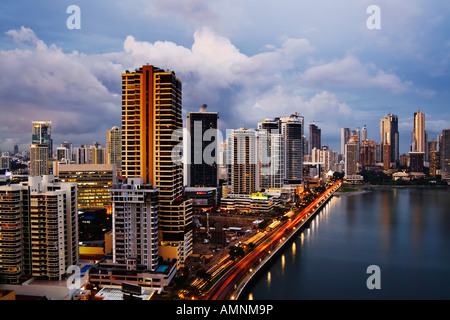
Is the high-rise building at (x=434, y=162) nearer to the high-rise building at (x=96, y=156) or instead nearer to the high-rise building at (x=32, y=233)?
the high-rise building at (x=96, y=156)

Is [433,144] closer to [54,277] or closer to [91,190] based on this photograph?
[91,190]

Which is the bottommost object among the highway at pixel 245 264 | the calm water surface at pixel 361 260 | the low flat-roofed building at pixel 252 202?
the calm water surface at pixel 361 260

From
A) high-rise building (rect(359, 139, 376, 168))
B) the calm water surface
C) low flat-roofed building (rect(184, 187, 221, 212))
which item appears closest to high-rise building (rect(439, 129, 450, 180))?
high-rise building (rect(359, 139, 376, 168))

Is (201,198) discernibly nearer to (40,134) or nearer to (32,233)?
(32,233)

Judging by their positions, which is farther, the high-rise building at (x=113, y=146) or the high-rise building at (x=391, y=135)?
the high-rise building at (x=391, y=135)

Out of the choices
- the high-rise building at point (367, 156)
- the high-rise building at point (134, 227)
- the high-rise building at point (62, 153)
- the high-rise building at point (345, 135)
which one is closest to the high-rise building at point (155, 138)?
the high-rise building at point (134, 227)

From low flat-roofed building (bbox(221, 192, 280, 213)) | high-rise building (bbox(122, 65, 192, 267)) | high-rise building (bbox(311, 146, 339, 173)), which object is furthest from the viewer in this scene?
high-rise building (bbox(311, 146, 339, 173))

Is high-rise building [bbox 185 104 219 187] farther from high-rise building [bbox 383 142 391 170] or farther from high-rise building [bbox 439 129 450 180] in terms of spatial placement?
high-rise building [bbox 383 142 391 170]
